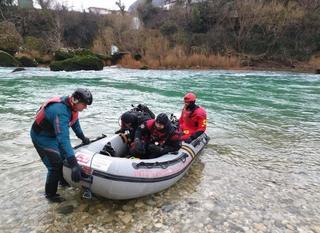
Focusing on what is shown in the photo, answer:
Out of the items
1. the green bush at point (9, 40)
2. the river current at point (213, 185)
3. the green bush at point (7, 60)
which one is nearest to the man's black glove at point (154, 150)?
the river current at point (213, 185)

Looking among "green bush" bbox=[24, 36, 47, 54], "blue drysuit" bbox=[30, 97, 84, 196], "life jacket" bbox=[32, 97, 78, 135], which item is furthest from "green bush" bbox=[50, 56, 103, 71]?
"life jacket" bbox=[32, 97, 78, 135]

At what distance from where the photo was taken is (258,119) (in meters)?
10.6

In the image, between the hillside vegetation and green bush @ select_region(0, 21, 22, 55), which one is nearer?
green bush @ select_region(0, 21, 22, 55)

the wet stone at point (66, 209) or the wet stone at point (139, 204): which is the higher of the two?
the wet stone at point (66, 209)

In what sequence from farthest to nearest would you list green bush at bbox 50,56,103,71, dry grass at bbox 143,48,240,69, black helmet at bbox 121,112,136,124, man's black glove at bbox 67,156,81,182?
dry grass at bbox 143,48,240,69
green bush at bbox 50,56,103,71
black helmet at bbox 121,112,136,124
man's black glove at bbox 67,156,81,182

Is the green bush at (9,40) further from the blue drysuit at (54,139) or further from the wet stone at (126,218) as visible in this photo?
the wet stone at (126,218)

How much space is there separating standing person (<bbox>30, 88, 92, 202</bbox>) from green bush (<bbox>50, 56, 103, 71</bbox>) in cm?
2184

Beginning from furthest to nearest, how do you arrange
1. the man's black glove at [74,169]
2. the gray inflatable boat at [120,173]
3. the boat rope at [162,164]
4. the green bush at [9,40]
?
the green bush at [9,40]
the boat rope at [162,164]
the gray inflatable boat at [120,173]
the man's black glove at [74,169]

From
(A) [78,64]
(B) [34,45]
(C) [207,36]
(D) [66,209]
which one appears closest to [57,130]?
(D) [66,209]

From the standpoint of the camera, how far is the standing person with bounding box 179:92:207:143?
23.0 feet

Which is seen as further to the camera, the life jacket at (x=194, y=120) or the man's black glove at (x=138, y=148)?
the life jacket at (x=194, y=120)

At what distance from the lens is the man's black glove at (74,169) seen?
416cm

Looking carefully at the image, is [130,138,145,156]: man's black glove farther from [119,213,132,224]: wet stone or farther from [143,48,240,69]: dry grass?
[143,48,240,69]: dry grass

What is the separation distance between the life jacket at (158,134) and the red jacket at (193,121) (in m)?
1.43
